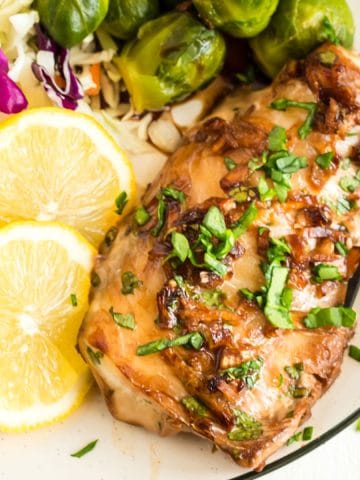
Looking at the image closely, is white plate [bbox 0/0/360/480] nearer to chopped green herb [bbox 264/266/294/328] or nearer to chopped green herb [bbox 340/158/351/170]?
chopped green herb [bbox 264/266/294/328]

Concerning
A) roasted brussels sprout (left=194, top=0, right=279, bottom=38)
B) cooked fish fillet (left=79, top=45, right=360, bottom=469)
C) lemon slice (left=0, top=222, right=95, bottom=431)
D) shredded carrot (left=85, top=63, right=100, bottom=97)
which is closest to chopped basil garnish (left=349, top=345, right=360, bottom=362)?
cooked fish fillet (left=79, top=45, right=360, bottom=469)

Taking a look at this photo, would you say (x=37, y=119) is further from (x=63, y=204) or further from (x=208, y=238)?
(x=208, y=238)

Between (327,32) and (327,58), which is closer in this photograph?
(327,58)

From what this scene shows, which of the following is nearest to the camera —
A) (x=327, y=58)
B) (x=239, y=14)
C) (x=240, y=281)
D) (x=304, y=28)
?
(x=240, y=281)

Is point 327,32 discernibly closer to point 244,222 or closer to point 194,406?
point 244,222

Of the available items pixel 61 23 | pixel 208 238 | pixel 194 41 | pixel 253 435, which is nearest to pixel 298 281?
pixel 208 238

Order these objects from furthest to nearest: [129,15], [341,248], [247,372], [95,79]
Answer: [95,79]
[129,15]
[341,248]
[247,372]

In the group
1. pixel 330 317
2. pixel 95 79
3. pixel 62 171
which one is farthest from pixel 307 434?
pixel 95 79

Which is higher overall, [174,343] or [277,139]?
[277,139]
